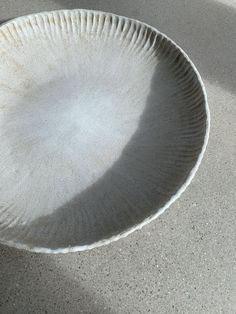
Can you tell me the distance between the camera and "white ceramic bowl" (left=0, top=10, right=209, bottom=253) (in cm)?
62

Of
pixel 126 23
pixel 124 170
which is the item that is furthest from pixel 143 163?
pixel 126 23

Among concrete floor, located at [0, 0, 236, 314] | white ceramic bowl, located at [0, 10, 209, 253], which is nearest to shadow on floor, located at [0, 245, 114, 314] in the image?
concrete floor, located at [0, 0, 236, 314]

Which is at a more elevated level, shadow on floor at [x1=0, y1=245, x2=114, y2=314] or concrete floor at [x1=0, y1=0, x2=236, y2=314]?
concrete floor at [x1=0, y1=0, x2=236, y2=314]

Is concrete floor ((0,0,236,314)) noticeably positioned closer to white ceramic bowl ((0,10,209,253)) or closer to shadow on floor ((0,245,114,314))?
shadow on floor ((0,245,114,314))

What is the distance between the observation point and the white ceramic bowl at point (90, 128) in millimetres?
622

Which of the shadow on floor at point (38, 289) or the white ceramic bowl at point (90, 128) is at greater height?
the white ceramic bowl at point (90, 128)

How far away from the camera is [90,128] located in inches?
28.9

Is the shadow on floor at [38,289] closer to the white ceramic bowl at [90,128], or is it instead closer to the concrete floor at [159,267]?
the concrete floor at [159,267]

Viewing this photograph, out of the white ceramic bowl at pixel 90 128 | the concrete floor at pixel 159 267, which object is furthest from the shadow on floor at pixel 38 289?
the white ceramic bowl at pixel 90 128

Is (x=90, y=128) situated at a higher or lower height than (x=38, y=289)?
higher

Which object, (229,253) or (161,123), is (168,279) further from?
(161,123)

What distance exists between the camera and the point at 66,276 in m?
0.67

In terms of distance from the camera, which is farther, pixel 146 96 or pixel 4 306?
pixel 146 96

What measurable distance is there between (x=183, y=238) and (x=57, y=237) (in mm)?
248
